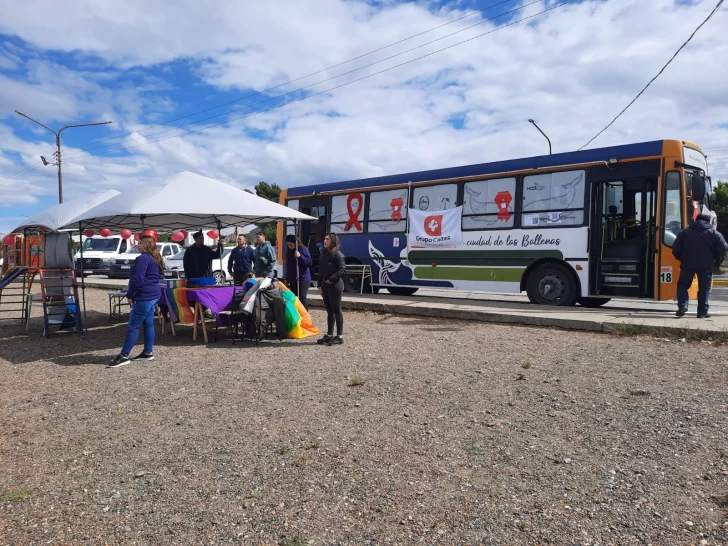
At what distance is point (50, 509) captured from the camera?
3.23 m

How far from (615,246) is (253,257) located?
24.0ft

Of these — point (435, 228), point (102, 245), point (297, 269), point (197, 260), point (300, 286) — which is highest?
point (435, 228)

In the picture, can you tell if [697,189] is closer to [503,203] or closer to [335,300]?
[503,203]

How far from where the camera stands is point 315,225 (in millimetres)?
15672

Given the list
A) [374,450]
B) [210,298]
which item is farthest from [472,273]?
[374,450]

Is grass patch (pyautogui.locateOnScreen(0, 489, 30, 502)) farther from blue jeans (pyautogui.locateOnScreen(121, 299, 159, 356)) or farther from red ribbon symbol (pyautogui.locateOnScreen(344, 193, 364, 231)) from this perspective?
red ribbon symbol (pyautogui.locateOnScreen(344, 193, 364, 231))

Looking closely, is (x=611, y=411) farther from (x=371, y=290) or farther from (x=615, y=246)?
(x=371, y=290)

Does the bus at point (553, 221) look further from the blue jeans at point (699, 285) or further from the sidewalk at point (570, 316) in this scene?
the sidewalk at point (570, 316)

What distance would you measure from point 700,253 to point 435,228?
5520 mm

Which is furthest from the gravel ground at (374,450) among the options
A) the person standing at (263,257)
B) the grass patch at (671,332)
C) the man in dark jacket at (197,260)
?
the person standing at (263,257)

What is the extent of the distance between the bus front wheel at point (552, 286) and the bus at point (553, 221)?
20 mm

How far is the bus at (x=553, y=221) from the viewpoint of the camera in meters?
9.79

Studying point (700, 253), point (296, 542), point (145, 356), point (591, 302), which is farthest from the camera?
point (591, 302)

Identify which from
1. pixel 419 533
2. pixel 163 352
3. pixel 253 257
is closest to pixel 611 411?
pixel 419 533
